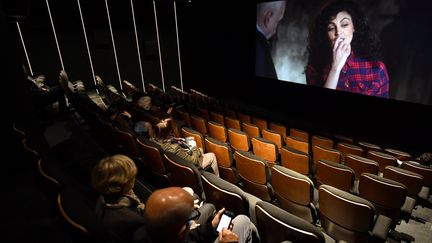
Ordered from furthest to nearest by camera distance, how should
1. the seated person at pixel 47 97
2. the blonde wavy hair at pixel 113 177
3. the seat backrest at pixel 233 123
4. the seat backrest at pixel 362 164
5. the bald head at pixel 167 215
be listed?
the seat backrest at pixel 233 123 → the seated person at pixel 47 97 → the seat backrest at pixel 362 164 → the blonde wavy hair at pixel 113 177 → the bald head at pixel 167 215

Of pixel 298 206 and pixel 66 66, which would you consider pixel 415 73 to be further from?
pixel 66 66

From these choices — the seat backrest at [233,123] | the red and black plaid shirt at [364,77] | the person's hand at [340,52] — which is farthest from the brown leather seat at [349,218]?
the person's hand at [340,52]

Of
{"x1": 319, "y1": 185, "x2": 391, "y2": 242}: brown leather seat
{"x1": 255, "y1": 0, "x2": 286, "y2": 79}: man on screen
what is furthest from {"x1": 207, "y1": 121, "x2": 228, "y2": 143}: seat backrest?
{"x1": 255, "y1": 0, "x2": 286, "y2": 79}: man on screen

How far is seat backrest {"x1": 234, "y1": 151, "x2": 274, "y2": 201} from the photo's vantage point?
2621mm

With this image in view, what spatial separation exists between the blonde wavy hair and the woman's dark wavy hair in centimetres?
601

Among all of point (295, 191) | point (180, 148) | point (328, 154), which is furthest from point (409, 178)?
point (180, 148)

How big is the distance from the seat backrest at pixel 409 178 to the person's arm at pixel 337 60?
13.5ft

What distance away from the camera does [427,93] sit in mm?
5105

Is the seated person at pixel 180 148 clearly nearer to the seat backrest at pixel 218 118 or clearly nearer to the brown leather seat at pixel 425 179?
the seat backrest at pixel 218 118

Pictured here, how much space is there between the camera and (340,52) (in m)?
6.24

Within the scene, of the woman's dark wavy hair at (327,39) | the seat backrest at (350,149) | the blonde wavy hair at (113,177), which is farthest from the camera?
the woman's dark wavy hair at (327,39)

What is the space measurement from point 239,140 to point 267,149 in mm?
557

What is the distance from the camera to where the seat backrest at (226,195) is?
5.75ft

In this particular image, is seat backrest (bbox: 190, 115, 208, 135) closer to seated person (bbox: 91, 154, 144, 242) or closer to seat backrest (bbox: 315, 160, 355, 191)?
seat backrest (bbox: 315, 160, 355, 191)
